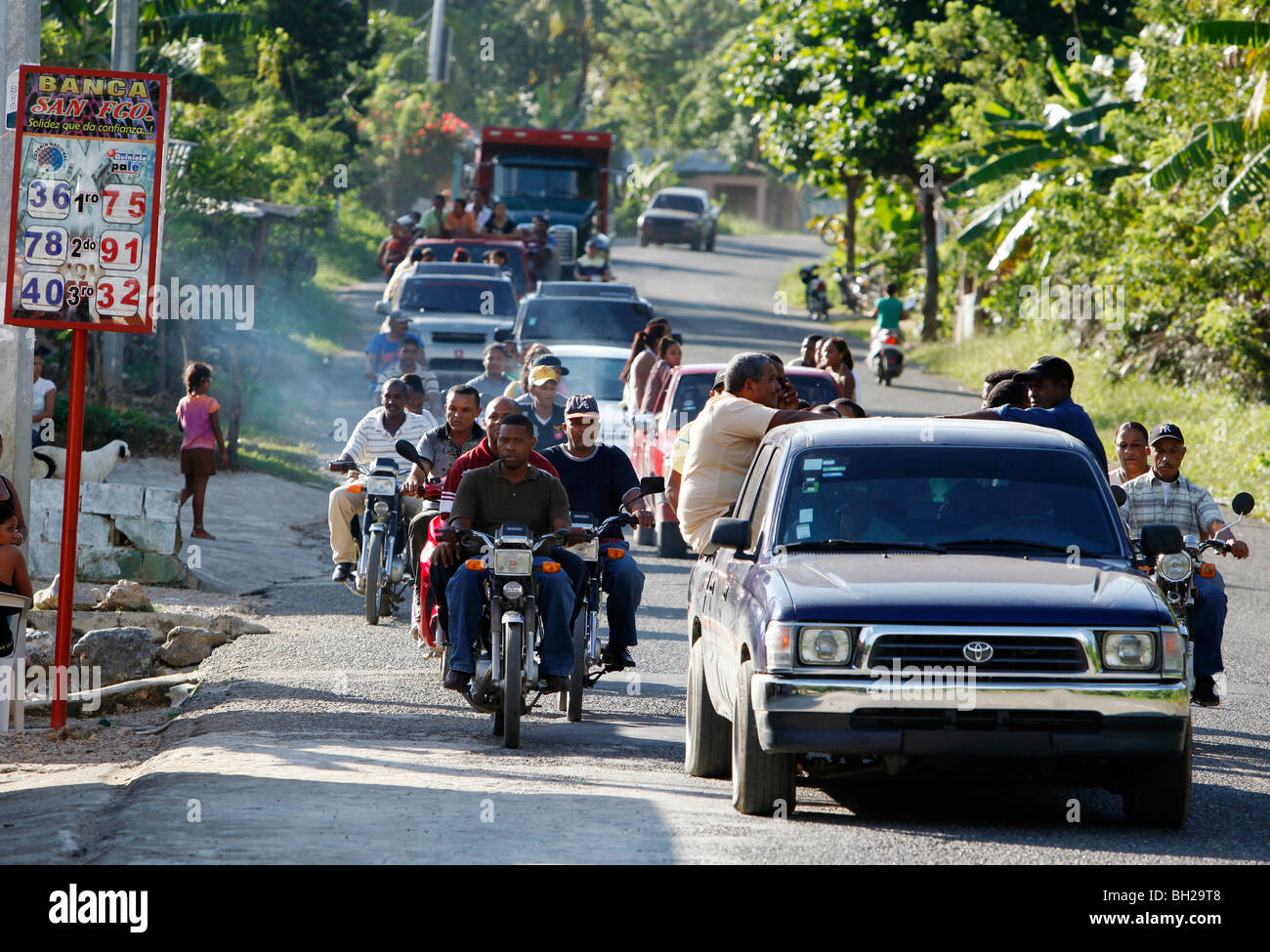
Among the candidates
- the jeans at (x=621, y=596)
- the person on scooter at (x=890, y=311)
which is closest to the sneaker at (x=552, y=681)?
the jeans at (x=621, y=596)

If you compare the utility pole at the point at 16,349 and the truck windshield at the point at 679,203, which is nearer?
the utility pole at the point at 16,349

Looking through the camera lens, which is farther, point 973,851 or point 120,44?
point 120,44

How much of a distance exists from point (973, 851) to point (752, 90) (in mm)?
34880

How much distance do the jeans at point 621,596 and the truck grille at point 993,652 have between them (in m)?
3.37

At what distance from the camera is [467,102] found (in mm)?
75188

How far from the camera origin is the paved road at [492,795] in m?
6.50

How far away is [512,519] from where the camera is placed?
31.8 feet

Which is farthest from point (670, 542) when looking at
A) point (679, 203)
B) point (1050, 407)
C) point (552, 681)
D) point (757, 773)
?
point (679, 203)

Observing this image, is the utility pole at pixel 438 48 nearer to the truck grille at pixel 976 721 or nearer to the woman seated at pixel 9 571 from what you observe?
the woman seated at pixel 9 571

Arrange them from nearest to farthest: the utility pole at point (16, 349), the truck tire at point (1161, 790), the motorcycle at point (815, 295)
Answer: the truck tire at point (1161, 790), the utility pole at point (16, 349), the motorcycle at point (815, 295)

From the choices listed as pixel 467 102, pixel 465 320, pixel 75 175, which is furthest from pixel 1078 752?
pixel 467 102

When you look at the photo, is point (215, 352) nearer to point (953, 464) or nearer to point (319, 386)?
point (319, 386)

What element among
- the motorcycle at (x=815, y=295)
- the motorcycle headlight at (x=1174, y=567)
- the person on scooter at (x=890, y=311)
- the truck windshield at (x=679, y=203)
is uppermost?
the truck windshield at (x=679, y=203)

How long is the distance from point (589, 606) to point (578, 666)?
0.35 metres
